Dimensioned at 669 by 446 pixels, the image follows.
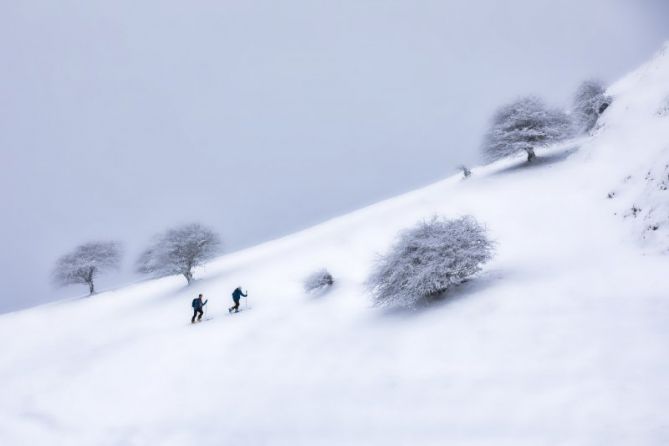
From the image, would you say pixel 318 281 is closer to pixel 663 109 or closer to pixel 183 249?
pixel 183 249

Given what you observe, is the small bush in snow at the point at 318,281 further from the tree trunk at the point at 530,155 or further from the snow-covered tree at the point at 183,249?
the tree trunk at the point at 530,155

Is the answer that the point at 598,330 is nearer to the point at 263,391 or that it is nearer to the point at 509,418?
the point at 509,418

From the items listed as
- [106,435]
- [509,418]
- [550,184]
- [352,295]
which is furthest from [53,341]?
[550,184]

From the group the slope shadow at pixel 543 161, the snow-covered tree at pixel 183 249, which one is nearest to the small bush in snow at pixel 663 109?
the slope shadow at pixel 543 161

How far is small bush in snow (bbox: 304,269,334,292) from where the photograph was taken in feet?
55.0

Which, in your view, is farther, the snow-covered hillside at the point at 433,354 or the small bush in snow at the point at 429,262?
the small bush in snow at the point at 429,262

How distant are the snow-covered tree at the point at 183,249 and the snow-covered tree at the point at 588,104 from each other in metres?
27.8

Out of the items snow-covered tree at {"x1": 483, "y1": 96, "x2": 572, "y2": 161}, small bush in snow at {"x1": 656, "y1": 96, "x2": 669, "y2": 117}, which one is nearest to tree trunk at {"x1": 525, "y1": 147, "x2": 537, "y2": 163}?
snow-covered tree at {"x1": 483, "y1": 96, "x2": 572, "y2": 161}

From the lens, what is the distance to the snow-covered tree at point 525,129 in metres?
25.6

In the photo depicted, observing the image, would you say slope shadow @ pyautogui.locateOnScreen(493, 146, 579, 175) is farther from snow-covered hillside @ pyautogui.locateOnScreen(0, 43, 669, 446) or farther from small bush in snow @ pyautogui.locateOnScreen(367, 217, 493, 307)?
small bush in snow @ pyautogui.locateOnScreen(367, 217, 493, 307)

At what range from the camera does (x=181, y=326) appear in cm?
1823

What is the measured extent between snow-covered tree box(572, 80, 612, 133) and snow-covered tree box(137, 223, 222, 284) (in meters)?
27.8

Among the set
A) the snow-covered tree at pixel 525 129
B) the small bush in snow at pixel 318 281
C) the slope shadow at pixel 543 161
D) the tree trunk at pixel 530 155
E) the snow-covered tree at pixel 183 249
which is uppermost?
the snow-covered tree at pixel 525 129

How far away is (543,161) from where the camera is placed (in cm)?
2530
